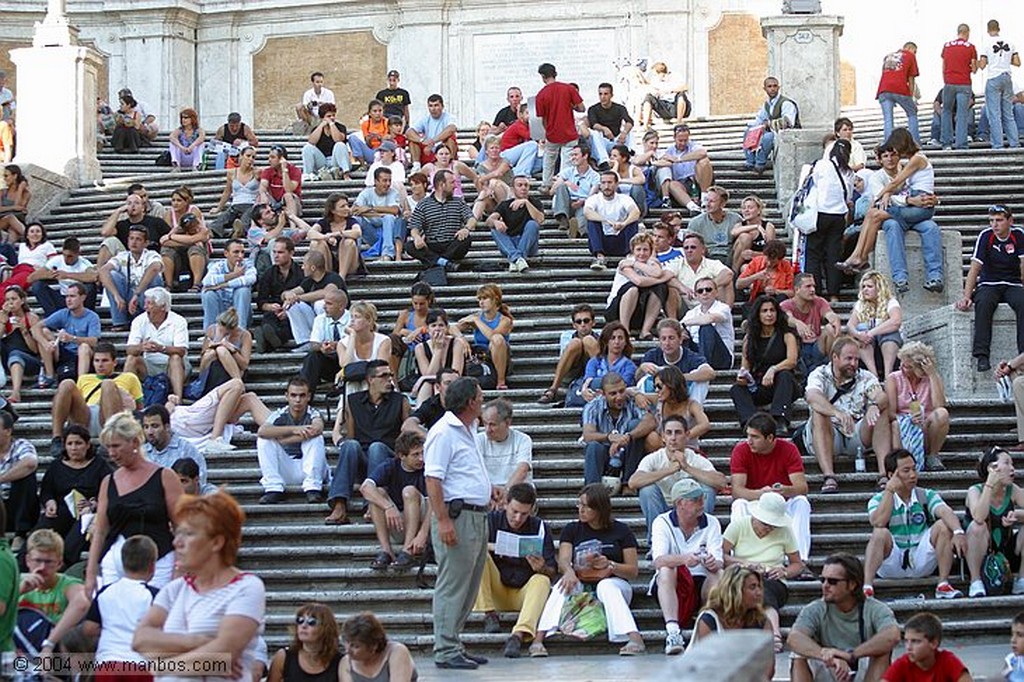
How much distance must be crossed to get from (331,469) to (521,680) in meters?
3.66

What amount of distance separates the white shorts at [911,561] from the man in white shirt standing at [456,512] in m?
2.72

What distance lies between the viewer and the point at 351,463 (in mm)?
13461

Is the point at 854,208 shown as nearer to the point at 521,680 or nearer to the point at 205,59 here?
the point at 521,680

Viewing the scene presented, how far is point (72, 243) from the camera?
58.9 feet

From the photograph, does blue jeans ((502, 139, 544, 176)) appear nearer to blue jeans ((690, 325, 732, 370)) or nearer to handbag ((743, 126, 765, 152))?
handbag ((743, 126, 765, 152))

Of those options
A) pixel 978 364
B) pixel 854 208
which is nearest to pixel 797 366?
pixel 978 364

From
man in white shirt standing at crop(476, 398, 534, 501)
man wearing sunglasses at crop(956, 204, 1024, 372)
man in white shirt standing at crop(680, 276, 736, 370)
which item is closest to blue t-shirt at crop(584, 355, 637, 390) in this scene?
man in white shirt standing at crop(680, 276, 736, 370)

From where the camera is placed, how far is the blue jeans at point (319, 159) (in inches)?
870

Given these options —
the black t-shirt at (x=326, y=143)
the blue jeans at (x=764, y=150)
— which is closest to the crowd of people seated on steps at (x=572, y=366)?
the blue jeans at (x=764, y=150)

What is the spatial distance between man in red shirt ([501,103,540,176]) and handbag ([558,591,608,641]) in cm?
956

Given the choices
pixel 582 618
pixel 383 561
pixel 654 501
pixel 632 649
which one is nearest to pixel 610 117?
pixel 654 501

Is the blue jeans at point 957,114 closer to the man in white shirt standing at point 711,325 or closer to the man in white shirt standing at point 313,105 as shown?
the man in white shirt standing at point 711,325

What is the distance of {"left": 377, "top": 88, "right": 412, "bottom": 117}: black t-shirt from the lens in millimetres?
24672

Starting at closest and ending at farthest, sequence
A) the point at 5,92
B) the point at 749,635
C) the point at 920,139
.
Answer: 1. the point at 749,635
2. the point at 920,139
3. the point at 5,92
